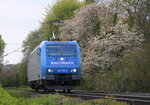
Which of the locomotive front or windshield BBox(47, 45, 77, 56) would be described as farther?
windshield BBox(47, 45, 77, 56)

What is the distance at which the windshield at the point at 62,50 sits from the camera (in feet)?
80.3

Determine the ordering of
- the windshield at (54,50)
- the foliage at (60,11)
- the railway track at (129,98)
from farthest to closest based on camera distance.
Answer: the foliage at (60,11)
the windshield at (54,50)
the railway track at (129,98)

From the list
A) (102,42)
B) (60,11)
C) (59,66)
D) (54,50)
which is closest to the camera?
(59,66)

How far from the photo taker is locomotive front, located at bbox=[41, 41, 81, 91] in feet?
78.3

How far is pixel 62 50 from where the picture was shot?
80.8ft

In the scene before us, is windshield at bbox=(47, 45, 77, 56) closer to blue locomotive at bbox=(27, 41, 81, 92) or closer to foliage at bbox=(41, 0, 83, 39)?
blue locomotive at bbox=(27, 41, 81, 92)

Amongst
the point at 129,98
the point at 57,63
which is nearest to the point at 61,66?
the point at 57,63

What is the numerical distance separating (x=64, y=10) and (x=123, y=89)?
26.7 meters

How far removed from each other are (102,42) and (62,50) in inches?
505

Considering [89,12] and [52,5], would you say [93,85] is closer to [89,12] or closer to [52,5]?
[89,12]

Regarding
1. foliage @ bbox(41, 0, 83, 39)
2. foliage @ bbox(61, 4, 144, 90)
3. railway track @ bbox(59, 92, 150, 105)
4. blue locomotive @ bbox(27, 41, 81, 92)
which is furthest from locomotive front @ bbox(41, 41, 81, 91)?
foliage @ bbox(41, 0, 83, 39)

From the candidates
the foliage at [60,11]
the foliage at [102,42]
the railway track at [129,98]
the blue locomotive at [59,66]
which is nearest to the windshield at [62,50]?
the blue locomotive at [59,66]

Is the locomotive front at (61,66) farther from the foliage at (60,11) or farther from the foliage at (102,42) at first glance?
the foliage at (60,11)

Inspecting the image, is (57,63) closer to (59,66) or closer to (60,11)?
(59,66)
